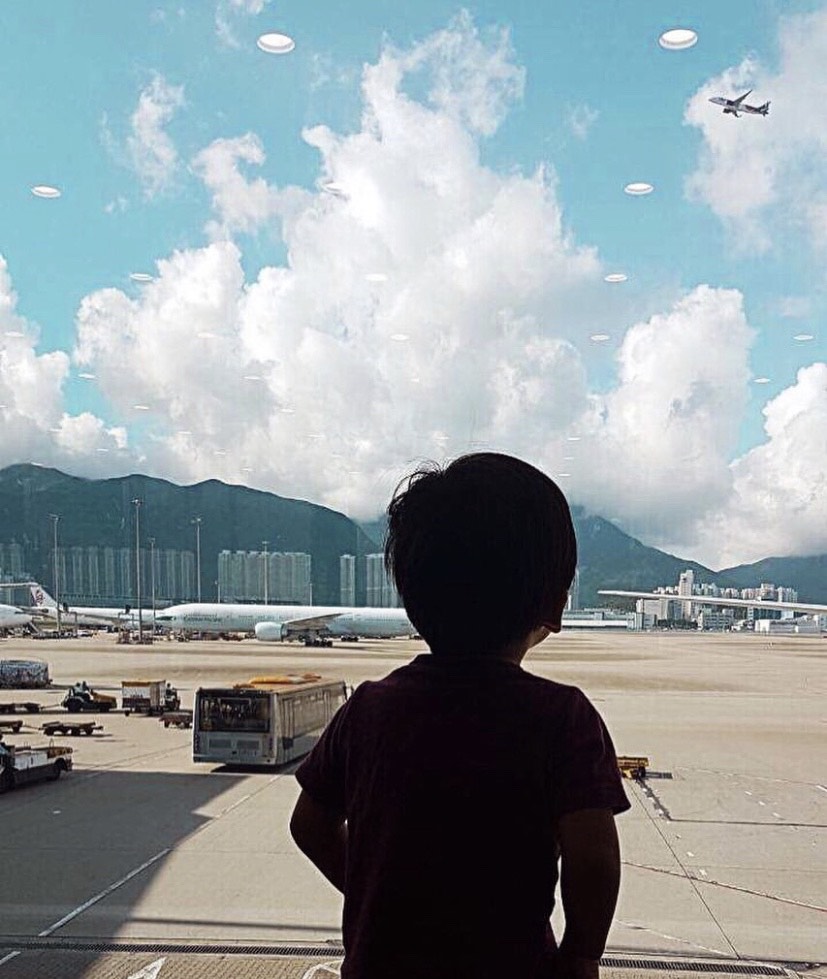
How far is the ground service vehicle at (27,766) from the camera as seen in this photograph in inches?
671

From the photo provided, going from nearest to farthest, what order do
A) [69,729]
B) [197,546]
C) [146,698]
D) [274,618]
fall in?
[69,729]
[146,698]
[197,546]
[274,618]

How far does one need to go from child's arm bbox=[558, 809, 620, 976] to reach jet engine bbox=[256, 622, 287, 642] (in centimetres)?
6570

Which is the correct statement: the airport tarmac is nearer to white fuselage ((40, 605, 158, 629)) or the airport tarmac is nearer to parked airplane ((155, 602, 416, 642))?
parked airplane ((155, 602, 416, 642))

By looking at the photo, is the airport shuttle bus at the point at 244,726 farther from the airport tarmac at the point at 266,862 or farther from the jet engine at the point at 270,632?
the jet engine at the point at 270,632

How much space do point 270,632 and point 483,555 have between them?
6571cm

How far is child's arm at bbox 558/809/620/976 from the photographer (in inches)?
77.9

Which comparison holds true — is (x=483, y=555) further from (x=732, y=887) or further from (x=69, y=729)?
(x=69, y=729)

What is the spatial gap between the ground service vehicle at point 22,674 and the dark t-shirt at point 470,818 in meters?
39.1

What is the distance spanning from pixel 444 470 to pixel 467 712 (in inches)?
21.4

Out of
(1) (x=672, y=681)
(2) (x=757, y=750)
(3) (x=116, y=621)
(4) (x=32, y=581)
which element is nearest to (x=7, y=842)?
(2) (x=757, y=750)

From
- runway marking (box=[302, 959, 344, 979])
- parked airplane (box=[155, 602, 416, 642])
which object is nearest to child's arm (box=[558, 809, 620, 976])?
runway marking (box=[302, 959, 344, 979])

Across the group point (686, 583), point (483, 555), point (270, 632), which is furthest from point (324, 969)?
point (270, 632)

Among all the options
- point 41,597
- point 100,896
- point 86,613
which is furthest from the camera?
point 86,613

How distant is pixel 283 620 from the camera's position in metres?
68.9
